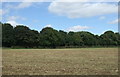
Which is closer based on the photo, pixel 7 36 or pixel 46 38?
pixel 7 36

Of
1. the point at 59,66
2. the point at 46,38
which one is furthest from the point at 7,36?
the point at 59,66

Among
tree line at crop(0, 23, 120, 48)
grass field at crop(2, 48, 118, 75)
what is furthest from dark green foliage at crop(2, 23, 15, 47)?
grass field at crop(2, 48, 118, 75)

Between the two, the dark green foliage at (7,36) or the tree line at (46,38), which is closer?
the dark green foliage at (7,36)

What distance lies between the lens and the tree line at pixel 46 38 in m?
88.8

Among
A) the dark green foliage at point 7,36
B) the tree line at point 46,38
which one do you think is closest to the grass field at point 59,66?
the tree line at point 46,38

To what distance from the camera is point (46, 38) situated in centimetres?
9988

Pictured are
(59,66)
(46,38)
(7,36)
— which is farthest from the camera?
(46,38)

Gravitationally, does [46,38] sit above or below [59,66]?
above

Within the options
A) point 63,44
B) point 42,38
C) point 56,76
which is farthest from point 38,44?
point 56,76

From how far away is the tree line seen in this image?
88787 mm

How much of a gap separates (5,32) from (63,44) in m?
28.1

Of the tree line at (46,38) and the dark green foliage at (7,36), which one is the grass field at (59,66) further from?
the dark green foliage at (7,36)

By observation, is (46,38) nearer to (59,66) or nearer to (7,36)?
(7,36)

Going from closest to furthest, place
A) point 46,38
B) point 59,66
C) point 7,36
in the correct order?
point 59,66, point 7,36, point 46,38
